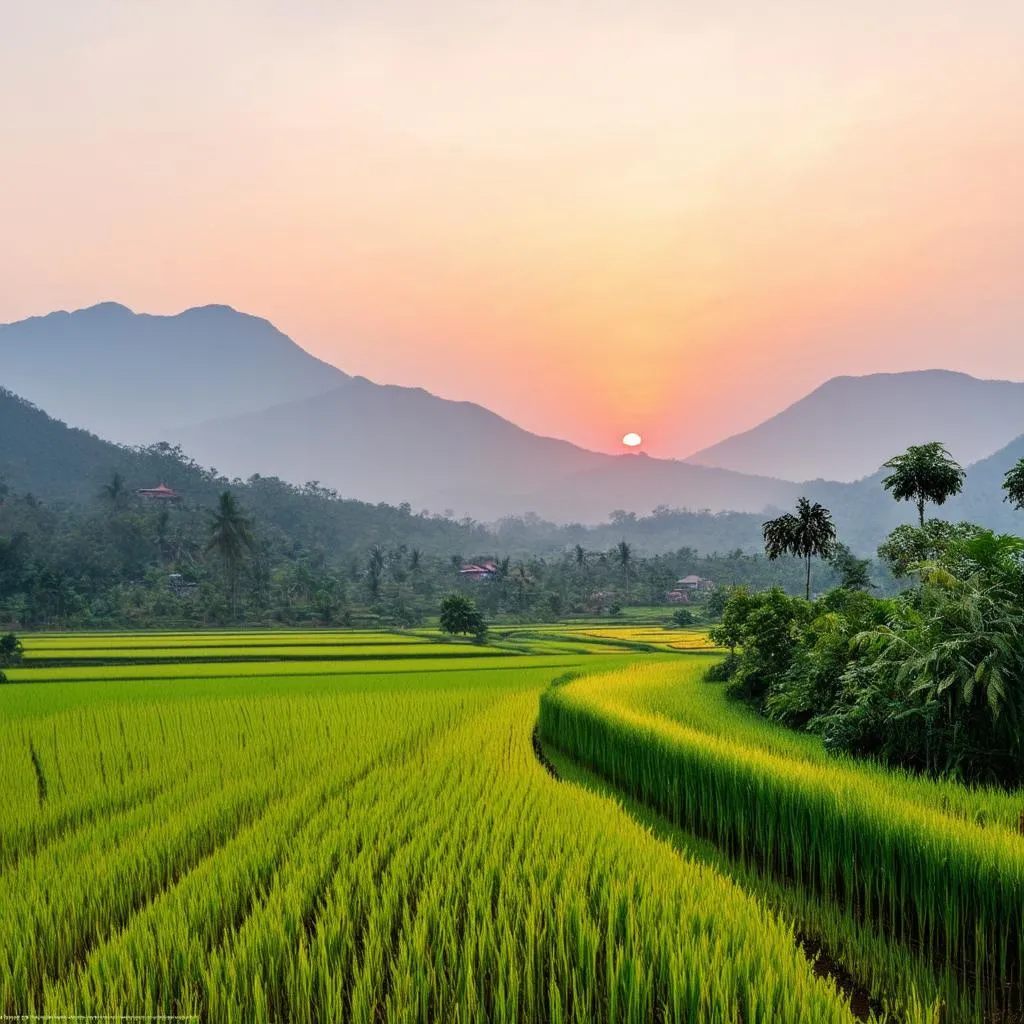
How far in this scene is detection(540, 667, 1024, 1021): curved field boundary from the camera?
A: 443 cm

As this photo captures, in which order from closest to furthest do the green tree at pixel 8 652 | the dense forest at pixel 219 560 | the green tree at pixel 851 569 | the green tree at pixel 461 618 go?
the green tree at pixel 8 652 < the green tree at pixel 851 569 < the green tree at pixel 461 618 < the dense forest at pixel 219 560

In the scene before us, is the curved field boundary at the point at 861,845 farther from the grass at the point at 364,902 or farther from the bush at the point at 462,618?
the bush at the point at 462,618

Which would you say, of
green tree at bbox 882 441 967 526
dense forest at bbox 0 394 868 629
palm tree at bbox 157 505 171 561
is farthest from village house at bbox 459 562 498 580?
green tree at bbox 882 441 967 526

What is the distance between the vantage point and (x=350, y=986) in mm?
3514

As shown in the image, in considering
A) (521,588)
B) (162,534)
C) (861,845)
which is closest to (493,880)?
(861,845)

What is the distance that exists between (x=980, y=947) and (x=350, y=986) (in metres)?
3.95

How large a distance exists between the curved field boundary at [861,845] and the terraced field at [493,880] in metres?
0.02

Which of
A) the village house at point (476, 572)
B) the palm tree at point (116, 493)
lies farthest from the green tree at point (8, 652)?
the palm tree at point (116, 493)

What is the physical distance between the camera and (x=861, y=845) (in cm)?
537

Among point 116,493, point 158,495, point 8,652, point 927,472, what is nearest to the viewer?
point 8,652

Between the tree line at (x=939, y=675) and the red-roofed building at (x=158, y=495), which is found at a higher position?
the red-roofed building at (x=158, y=495)

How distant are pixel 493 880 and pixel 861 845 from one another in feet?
9.82

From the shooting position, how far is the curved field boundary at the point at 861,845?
4.43 m

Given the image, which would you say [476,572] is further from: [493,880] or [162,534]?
[493,880]
